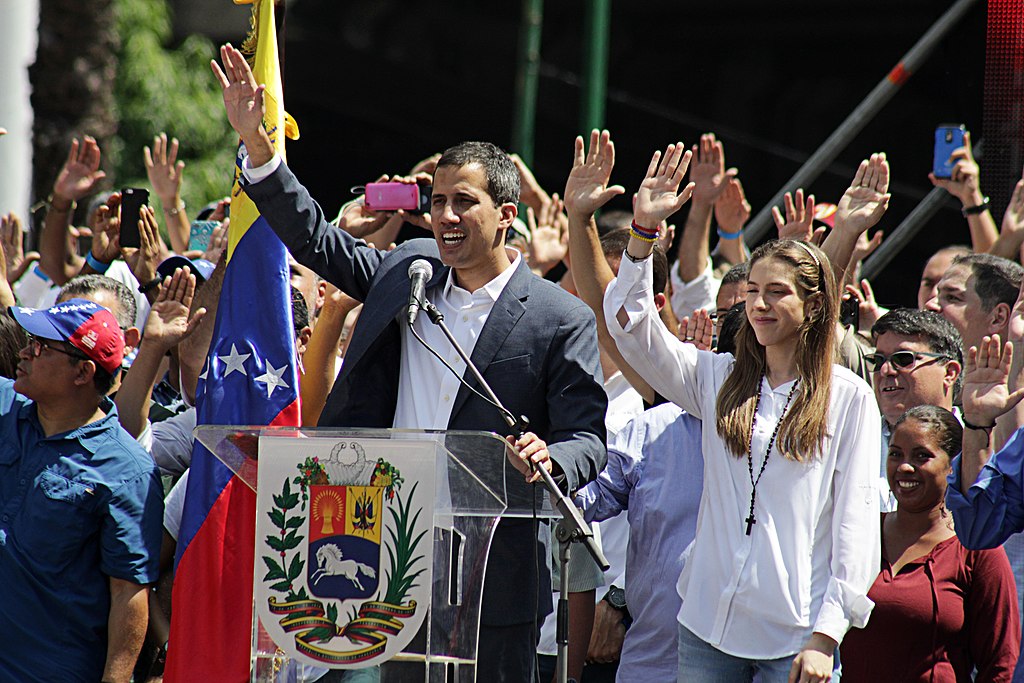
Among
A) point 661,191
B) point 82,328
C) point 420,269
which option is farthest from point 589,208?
point 82,328

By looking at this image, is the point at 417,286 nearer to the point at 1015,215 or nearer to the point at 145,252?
the point at 145,252

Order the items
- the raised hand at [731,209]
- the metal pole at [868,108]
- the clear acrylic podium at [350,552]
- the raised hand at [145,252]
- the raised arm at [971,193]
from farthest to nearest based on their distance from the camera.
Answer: the metal pole at [868,108] < the raised hand at [731,209] < the raised arm at [971,193] < the raised hand at [145,252] < the clear acrylic podium at [350,552]

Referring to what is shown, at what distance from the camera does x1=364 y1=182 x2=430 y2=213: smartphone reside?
215 inches

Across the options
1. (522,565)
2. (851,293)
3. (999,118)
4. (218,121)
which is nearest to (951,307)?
(851,293)

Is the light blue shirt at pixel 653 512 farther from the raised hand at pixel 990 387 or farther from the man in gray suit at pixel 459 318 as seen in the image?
the raised hand at pixel 990 387

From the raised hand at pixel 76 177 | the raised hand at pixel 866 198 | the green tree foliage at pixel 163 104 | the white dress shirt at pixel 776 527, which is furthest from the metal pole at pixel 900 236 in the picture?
the green tree foliage at pixel 163 104

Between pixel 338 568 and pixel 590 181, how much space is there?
200 cm

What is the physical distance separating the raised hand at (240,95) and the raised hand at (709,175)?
3.23 metres

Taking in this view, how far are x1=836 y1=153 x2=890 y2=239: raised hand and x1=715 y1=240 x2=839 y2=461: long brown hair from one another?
3.17 feet

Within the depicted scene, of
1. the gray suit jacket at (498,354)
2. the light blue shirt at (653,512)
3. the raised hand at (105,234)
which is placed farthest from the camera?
the raised hand at (105,234)

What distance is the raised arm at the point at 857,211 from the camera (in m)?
5.29

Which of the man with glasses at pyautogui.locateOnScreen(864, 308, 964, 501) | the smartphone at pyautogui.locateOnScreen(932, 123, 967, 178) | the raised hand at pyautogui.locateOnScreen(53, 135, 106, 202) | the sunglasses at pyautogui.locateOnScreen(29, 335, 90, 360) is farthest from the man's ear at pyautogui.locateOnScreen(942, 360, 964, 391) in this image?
the raised hand at pyautogui.locateOnScreen(53, 135, 106, 202)

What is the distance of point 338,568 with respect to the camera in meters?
3.48

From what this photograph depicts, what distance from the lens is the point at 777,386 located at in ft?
14.3
